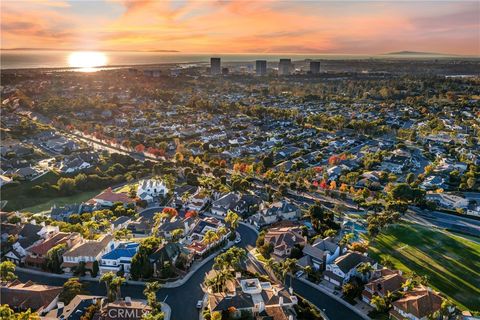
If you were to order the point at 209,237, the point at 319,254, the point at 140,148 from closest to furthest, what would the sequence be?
the point at 319,254 < the point at 209,237 < the point at 140,148

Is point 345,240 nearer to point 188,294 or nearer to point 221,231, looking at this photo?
point 221,231

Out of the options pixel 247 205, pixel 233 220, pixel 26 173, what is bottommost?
pixel 247 205

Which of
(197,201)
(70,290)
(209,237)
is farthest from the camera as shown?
(197,201)

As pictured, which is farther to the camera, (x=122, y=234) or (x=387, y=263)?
(x=122, y=234)

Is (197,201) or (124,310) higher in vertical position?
(197,201)

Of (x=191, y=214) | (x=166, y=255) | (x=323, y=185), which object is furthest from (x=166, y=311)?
(x=323, y=185)

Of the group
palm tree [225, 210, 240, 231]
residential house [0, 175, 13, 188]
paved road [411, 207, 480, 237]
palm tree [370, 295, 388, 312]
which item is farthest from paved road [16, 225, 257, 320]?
paved road [411, 207, 480, 237]
